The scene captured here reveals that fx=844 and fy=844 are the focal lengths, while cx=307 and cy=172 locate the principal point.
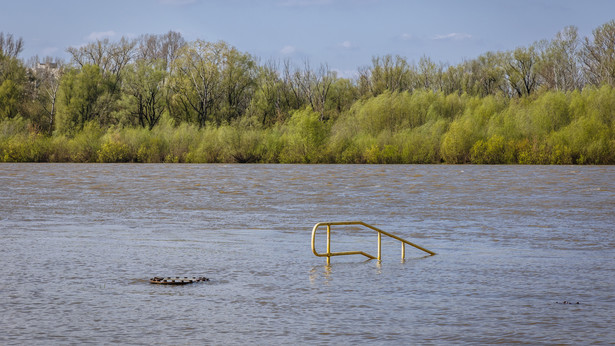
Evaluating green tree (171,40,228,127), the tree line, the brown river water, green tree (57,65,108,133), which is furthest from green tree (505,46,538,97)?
the brown river water

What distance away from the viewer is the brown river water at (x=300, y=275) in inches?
404

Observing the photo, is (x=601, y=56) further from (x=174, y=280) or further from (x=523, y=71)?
(x=174, y=280)

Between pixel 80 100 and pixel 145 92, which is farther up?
pixel 145 92

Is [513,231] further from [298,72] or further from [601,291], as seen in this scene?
[298,72]

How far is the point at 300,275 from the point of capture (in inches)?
562

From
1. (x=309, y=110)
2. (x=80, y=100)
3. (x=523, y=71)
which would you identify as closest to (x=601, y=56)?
(x=523, y=71)

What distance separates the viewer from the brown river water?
10258 mm

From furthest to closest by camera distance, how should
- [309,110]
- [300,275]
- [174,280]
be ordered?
1. [309,110]
2. [300,275]
3. [174,280]

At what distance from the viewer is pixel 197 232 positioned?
21.0m

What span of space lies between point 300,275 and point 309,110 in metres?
62.8

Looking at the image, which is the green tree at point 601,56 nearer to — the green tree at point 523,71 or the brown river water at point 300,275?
the green tree at point 523,71

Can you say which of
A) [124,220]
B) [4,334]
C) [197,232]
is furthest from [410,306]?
[124,220]

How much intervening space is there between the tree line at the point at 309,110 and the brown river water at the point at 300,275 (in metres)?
39.4

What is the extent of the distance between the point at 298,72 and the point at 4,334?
86.6m
